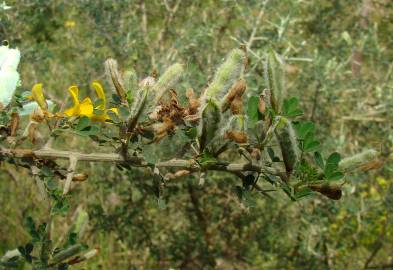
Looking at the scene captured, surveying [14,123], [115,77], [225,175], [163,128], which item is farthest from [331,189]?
[225,175]

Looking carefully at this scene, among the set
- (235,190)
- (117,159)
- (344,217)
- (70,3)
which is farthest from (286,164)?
(344,217)

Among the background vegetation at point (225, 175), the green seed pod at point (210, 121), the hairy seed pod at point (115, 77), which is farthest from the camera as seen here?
the background vegetation at point (225, 175)

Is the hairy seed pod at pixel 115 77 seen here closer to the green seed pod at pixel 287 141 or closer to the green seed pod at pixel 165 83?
the green seed pod at pixel 165 83

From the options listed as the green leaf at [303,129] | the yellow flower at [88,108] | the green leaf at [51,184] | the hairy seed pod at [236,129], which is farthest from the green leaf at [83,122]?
the green leaf at [303,129]

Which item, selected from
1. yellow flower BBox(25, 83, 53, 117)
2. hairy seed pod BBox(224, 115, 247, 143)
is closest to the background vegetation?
yellow flower BBox(25, 83, 53, 117)

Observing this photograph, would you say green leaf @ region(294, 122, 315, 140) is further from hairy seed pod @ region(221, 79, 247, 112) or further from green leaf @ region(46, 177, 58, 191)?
green leaf @ region(46, 177, 58, 191)

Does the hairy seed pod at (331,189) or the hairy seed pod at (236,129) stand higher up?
the hairy seed pod at (236,129)

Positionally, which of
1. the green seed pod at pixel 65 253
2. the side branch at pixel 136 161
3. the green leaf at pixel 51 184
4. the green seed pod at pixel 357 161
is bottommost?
the green seed pod at pixel 65 253
